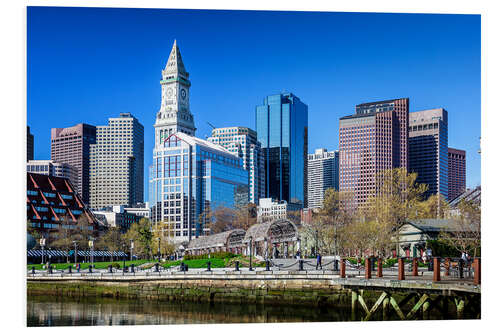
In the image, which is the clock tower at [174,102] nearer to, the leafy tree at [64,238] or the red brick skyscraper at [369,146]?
the red brick skyscraper at [369,146]

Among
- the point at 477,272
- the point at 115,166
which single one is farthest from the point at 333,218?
the point at 115,166

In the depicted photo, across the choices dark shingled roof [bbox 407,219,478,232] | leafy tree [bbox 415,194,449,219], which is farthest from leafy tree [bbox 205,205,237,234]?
dark shingled roof [bbox 407,219,478,232]

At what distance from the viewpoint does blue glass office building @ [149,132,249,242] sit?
118 m

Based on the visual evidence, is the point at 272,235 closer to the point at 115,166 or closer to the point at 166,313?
the point at 166,313

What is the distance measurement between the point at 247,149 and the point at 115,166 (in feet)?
121

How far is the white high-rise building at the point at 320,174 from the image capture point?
190 meters

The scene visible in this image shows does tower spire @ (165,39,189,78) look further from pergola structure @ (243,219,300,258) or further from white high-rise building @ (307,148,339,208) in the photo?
pergola structure @ (243,219,300,258)

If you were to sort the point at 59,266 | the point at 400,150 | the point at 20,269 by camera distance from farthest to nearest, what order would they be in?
1. the point at 400,150
2. the point at 59,266
3. the point at 20,269

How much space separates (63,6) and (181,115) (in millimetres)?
128675

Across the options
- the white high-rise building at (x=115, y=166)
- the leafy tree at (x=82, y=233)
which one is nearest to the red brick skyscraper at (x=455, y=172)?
the leafy tree at (x=82, y=233)

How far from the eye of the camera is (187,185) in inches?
4692

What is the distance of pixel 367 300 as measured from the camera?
2748 centimetres
